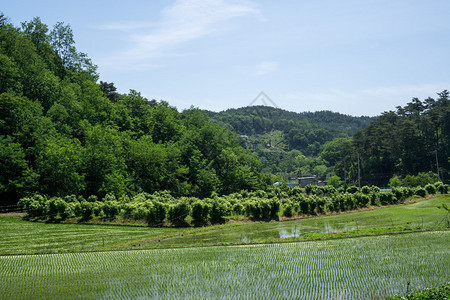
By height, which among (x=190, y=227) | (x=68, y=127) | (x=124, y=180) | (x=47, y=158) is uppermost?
(x=68, y=127)

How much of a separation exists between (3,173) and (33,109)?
550 inches

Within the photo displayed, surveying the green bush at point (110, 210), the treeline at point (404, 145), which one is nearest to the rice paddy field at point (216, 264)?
the green bush at point (110, 210)

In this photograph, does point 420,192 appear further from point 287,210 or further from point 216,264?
point 216,264

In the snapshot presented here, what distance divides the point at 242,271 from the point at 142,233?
833 inches

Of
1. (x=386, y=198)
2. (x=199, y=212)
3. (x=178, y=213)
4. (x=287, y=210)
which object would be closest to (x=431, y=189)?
(x=386, y=198)

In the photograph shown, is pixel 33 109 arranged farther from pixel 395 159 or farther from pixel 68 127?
pixel 395 159

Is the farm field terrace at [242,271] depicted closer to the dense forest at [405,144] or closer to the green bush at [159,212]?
the green bush at [159,212]

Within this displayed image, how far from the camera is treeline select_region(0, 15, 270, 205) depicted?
5909 cm

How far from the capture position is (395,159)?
122375 mm

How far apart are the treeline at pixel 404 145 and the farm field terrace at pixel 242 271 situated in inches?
3597

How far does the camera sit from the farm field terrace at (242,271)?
62.0 feet

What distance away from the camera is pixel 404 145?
117312mm

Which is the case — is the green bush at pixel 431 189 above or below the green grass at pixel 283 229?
above

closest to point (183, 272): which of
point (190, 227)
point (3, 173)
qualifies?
point (190, 227)
